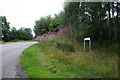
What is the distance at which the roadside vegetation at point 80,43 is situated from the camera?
40.0 feet

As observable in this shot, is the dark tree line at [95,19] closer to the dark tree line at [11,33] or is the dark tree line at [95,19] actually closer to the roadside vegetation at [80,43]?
the roadside vegetation at [80,43]

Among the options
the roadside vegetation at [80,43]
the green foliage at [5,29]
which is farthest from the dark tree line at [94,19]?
the green foliage at [5,29]

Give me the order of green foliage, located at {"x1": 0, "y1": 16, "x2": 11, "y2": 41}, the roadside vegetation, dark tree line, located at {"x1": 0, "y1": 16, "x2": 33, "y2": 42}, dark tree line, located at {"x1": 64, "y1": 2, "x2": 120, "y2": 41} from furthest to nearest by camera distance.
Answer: dark tree line, located at {"x1": 0, "y1": 16, "x2": 33, "y2": 42}
green foliage, located at {"x1": 0, "y1": 16, "x2": 11, "y2": 41}
dark tree line, located at {"x1": 64, "y1": 2, "x2": 120, "y2": 41}
the roadside vegetation

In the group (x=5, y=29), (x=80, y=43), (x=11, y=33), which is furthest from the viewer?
(x=11, y=33)

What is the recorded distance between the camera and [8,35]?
66312 mm

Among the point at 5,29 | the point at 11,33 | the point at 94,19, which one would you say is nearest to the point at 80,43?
the point at 94,19

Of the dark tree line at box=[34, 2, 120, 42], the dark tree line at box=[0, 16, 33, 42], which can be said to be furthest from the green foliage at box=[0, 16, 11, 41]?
the dark tree line at box=[34, 2, 120, 42]

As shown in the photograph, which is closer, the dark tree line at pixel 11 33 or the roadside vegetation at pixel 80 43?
the roadside vegetation at pixel 80 43

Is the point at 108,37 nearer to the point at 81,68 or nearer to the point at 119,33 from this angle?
the point at 119,33

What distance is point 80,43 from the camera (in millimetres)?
19953

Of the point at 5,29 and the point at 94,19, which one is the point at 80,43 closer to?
the point at 94,19

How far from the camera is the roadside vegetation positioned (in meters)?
12.2

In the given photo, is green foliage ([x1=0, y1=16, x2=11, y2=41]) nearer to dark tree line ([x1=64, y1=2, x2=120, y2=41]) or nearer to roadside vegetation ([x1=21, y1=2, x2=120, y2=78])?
roadside vegetation ([x1=21, y1=2, x2=120, y2=78])

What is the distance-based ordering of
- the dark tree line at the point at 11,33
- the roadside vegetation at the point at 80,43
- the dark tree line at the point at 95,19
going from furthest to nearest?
the dark tree line at the point at 11,33 < the dark tree line at the point at 95,19 < the roadside vegetation at the point at 80,43
